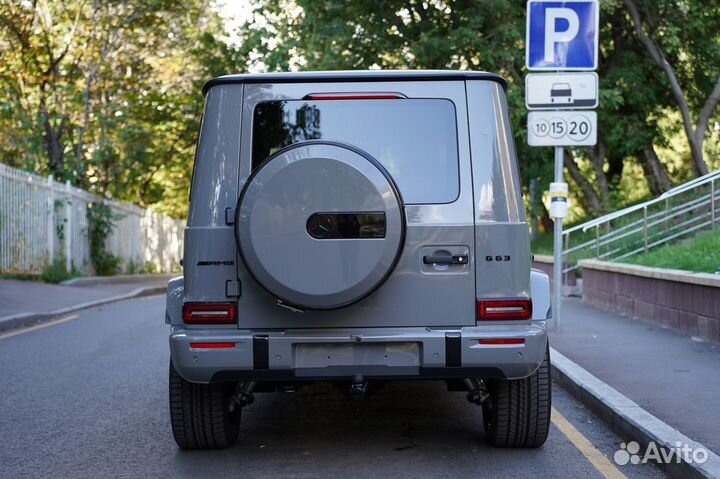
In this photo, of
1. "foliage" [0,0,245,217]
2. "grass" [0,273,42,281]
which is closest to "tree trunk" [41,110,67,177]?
"foliage" [0,0,245,217]

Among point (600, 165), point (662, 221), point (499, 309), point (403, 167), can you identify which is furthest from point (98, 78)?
point (499, 309)

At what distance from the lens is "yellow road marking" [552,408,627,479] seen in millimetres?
5551

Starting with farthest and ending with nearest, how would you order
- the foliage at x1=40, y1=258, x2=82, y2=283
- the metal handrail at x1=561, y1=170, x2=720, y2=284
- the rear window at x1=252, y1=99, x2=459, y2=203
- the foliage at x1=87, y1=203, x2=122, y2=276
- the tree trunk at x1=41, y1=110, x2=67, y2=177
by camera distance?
the tree trunk at x1=41, y1=110, x2=67, y2=177 → the foliage at x1=87, y1=203, x2=122, y2=276 → the foliage at x1=40, y1=258, x2=82, y2=283 → the metal handrail at x1=561, y1=170, x2=720, y2=284 → the rear window at x1=252, y1=99, x2=459, y2=203

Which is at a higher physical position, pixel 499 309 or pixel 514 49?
pixel 514 49

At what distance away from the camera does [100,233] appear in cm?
2588

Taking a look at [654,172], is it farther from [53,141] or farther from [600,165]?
[53,141]

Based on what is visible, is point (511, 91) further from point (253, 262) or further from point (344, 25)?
point (253, 262)

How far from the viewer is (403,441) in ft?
20.8

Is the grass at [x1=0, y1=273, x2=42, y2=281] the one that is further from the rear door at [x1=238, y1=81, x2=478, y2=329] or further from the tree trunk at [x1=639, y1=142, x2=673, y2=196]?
the rear door at [x1=238, y1=81, x2=478, y2=329]

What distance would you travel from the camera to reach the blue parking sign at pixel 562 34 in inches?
450

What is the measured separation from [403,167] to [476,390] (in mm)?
1401

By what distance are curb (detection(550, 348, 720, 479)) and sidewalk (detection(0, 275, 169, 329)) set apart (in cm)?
804

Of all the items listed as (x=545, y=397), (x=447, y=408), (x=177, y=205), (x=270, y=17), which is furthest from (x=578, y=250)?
(x=177, y=205)

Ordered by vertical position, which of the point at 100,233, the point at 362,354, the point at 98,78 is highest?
the point at 98,78
